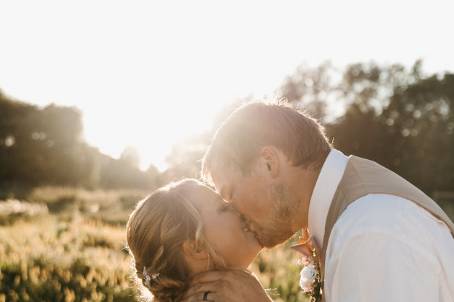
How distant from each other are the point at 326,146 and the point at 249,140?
1.40ft

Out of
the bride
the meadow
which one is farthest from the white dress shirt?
the meadow

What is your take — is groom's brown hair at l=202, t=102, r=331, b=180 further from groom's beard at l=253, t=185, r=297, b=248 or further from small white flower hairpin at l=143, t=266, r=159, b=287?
small white flower hairpin at l=143, t=266, r=159, b=287

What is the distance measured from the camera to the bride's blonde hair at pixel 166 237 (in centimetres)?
438

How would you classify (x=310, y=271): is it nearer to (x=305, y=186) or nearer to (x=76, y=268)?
(x=305, y=186)

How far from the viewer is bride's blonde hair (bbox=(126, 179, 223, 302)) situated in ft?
14.4

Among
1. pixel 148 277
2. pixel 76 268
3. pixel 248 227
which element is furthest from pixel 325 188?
pixel 76 268

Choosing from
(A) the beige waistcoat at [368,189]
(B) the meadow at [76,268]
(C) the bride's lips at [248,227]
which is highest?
(A) the beige waistcoat at [368,189]

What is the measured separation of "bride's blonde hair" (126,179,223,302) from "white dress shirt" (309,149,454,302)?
171 cm

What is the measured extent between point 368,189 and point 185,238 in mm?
1758

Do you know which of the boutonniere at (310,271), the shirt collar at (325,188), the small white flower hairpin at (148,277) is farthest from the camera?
the small white flower hairpin at (148,277)

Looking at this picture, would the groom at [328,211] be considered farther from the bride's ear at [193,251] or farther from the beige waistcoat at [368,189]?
the bride's ear at [193,251]

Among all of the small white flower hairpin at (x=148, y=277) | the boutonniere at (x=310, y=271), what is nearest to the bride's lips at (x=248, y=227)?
the boutonniere at (x=310, y=271)

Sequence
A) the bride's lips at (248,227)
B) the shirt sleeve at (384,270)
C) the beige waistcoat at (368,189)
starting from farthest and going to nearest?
the bride's lips at (248,227) < the beige waistcoat at (368,189) < the shirt sleeve at (384,270)

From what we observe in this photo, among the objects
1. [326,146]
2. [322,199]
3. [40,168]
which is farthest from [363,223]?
[40,168]
